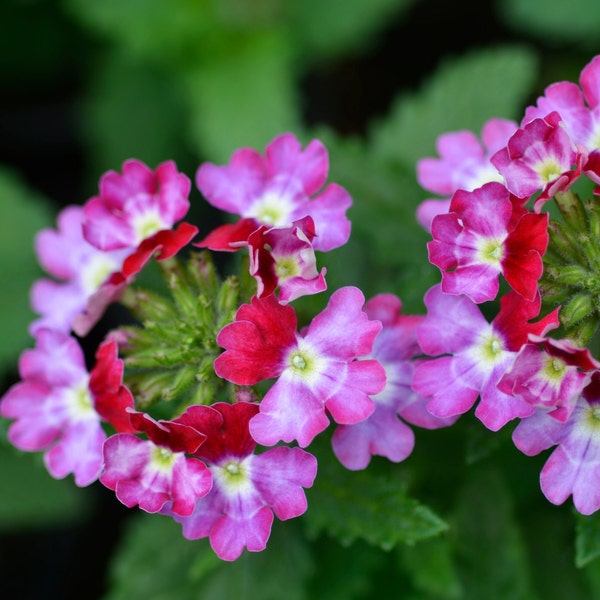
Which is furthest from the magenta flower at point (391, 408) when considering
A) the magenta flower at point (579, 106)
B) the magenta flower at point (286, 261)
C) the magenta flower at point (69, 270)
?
the magenta flower at point (69, 270)

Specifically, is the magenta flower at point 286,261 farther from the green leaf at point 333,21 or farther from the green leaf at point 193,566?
the green leaf at point 333,21

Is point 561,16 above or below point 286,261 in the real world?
below

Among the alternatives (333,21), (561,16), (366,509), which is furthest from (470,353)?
(333,21)

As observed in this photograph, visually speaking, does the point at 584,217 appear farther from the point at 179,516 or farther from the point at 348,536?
the point at 179,516

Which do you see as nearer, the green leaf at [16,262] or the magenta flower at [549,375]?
the magenta flower at [549,375]

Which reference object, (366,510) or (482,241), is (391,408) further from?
Answer: (482,241)

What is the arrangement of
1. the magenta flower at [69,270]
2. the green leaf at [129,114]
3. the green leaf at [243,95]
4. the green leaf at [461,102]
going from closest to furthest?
1. the magenta flower at [69,270]
2. the green leaf at [461,102]
3. the green leaf at [243,95]
4. the green leaf at [129,114]
